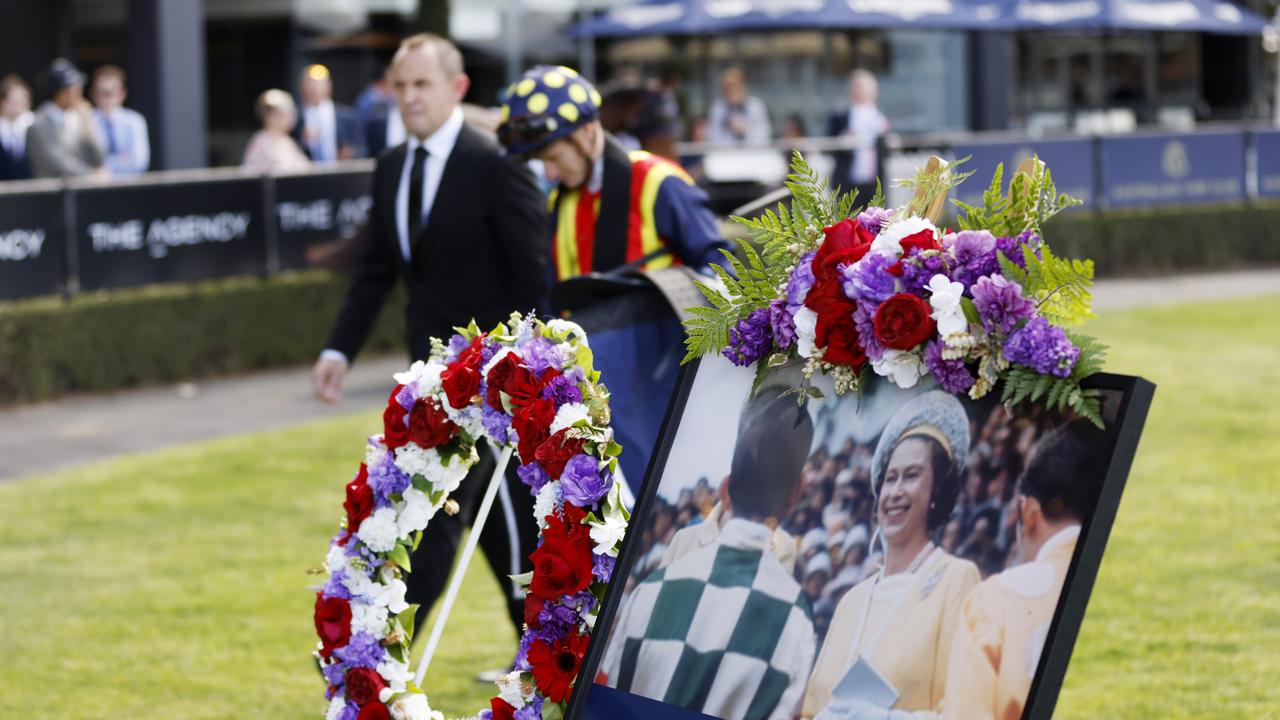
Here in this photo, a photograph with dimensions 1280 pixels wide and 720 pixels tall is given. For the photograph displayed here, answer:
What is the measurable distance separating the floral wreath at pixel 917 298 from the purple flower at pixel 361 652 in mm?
1008

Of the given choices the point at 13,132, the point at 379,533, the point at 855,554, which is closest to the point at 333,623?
the point at 379,533

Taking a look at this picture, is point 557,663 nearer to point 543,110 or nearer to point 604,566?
point 604,566

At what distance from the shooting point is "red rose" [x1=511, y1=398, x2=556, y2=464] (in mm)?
3643

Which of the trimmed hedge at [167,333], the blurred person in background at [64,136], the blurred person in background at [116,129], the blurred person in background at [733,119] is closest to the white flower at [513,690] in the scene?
the trimmed hedge at [167,333]

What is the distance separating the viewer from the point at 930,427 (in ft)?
9.76

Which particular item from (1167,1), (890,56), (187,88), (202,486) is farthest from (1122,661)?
(890,56)

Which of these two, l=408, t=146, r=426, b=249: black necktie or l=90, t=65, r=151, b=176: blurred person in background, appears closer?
l=408, t=146, r=426, b=249: black necktie

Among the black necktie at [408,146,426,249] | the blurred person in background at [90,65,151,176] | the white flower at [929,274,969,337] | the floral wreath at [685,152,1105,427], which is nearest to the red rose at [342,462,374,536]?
the floral wreath at [685,152,1105,427]

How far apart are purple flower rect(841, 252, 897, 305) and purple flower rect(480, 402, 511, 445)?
951 millimetres

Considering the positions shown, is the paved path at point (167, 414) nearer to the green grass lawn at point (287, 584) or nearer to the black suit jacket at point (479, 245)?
the green grass lawn at point (287, 584)

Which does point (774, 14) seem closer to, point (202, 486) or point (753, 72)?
point (753, 72)

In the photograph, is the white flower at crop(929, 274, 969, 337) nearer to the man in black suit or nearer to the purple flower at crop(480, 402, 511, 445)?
the purple flower at crop(480, 402, 511, 445)

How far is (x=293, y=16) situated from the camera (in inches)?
916

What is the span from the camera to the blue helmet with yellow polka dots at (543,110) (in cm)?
537
